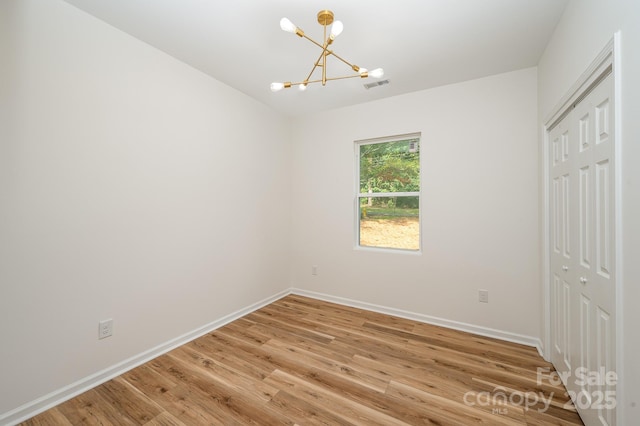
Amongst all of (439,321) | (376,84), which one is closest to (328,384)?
(439,321)

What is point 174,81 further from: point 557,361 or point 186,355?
point 557,361

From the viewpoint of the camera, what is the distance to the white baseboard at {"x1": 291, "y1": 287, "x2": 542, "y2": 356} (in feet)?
8.24

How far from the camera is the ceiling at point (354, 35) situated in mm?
1788

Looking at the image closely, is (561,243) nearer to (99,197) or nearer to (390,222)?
(390,222)

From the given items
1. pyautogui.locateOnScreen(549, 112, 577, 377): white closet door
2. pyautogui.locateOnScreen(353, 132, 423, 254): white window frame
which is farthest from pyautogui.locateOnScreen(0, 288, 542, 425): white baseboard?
pyautogui.locateOnScreen(353, 132, 423, 254): white window frame

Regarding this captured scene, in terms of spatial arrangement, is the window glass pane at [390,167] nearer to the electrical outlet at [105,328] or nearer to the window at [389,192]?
the window at [389,192]

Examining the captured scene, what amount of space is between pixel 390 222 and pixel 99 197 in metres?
2.98

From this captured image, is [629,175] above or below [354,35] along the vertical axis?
below

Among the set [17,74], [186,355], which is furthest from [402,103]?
[186,355]

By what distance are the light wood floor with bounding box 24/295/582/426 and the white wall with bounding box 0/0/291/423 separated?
0.34 metres

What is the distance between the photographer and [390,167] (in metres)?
3.36

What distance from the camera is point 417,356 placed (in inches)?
90.7

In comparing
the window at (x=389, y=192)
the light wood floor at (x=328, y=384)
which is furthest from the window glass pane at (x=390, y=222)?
the light wood floor at (x=328, y=384)

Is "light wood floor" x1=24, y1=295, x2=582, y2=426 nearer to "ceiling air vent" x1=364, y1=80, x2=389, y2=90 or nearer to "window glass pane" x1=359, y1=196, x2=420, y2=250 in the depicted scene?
"window glass pane" x1=359, y1=196, x2=420, y2=250
